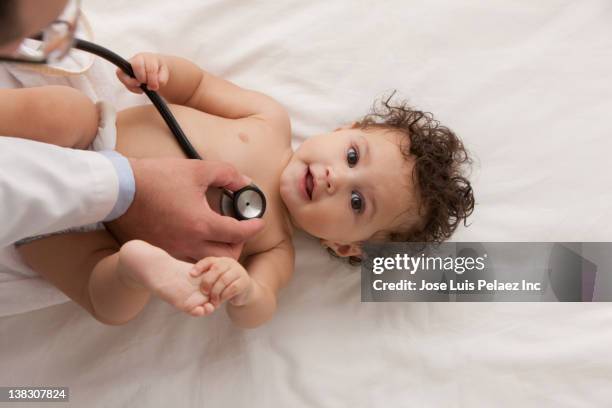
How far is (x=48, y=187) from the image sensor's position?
824 millimetres

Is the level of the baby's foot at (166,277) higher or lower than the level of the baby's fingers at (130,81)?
lower

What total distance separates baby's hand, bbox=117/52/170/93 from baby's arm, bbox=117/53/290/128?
44 mm

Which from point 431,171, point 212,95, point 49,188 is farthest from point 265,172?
point 49,188

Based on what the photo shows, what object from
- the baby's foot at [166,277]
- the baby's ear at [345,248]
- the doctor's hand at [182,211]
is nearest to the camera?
the baby's foot at [166,277]

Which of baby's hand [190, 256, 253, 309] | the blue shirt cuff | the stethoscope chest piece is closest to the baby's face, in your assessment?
the stethoscope chest piece

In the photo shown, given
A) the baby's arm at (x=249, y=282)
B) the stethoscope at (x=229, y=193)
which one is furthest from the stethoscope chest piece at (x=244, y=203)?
the baby's arm at (x=249, y=282)

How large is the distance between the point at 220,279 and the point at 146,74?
396 millimetres

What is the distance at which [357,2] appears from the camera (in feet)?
4.57

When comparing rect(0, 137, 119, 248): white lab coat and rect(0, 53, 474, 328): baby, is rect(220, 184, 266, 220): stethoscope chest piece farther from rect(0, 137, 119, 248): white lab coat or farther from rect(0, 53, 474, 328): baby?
rect(0, 137, 119, 248): white lab coat

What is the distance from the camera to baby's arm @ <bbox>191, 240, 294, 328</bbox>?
37.1 inches

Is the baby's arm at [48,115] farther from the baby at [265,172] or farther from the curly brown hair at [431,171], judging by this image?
the curly brown hair at [431,171]

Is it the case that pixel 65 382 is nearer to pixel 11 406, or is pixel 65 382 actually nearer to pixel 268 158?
pixel 11 406

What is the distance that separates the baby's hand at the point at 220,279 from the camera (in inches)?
Answer: 36.7

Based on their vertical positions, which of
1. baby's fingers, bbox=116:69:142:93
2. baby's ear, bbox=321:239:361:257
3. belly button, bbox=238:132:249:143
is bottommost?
baby's ear, bbox=321:239:361:257
